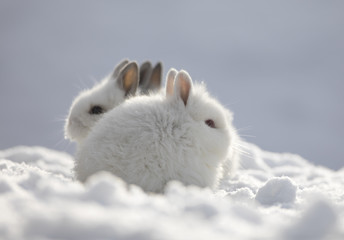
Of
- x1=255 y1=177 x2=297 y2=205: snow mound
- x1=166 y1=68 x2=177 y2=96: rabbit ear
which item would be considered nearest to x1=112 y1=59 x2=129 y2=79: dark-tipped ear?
x1=166 y1=68 x2=177 y2=96: rabbit ear

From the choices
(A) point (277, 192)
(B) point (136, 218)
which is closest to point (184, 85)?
(A) point (277, 192)

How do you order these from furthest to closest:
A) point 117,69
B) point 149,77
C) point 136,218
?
point 149,77, point 117,69, point 136,218

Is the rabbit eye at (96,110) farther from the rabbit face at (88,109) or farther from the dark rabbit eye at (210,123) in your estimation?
the dark rabbit eye at (210,123)

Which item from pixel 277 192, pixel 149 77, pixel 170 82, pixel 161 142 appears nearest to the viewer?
pixel 277 192

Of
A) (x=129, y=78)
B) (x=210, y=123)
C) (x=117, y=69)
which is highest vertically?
(x=117, y=69)

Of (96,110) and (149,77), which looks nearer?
(96,110)

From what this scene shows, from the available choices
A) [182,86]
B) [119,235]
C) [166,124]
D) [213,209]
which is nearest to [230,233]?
[213,209]

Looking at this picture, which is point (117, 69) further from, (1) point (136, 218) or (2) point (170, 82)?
(1) point (136, 218)

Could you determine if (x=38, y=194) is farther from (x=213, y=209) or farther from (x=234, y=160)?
(x=234, y=160)

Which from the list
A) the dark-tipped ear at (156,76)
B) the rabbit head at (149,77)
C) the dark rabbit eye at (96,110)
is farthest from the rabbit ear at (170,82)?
the dark-tipped ear at (156,76)
